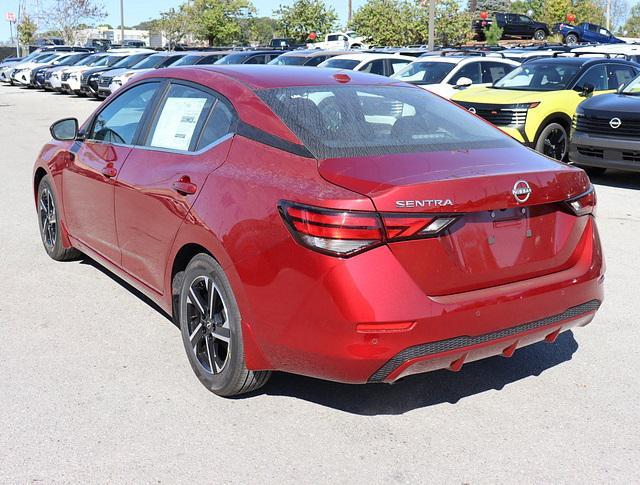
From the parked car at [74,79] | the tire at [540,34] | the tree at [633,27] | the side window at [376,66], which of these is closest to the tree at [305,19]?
the tire at [540,34]

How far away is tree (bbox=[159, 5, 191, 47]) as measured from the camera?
80944 millimetres

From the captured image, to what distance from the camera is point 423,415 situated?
3.96 meters

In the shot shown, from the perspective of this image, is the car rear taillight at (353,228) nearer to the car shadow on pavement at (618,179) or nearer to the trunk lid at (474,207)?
the trunk lid at (474,207)

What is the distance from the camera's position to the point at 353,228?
332 cm

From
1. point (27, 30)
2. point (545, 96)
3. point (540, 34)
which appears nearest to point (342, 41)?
point (540, 34)

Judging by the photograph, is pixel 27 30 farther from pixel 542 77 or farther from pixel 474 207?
pixel 474 207

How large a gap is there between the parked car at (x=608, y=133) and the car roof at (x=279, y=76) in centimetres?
632

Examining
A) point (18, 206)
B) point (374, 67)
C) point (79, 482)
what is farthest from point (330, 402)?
point (374, 67)

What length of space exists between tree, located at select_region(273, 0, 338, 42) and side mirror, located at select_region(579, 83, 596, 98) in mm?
43343

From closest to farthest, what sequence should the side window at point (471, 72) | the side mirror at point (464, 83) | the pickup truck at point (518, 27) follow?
the side mirror at point (464, 83)
the side window at point (471, 72)
the pickup truck at point (518, 27)

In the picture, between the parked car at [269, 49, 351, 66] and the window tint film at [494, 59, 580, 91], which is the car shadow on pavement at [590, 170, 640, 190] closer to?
the window tint film at [494, 59, 580, 91]

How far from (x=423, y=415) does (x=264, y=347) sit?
2.89ft

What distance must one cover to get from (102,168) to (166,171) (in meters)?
0.98

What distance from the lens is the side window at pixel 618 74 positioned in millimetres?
13289
